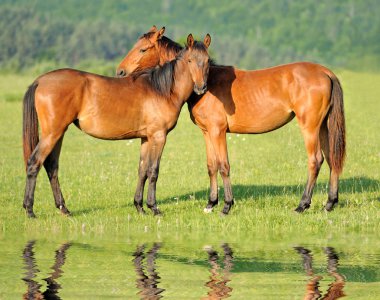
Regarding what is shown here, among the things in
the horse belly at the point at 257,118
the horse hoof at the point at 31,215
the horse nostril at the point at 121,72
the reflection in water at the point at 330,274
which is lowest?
the reflection in water at the point at 330,274

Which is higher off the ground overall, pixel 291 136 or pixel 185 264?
pixel 291 136

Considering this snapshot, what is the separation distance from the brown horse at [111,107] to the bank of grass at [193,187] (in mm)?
634

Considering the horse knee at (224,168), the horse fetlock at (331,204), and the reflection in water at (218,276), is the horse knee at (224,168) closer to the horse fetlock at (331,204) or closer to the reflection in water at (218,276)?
the horse fetlock at (331,204)

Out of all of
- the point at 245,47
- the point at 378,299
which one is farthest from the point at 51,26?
the point at 378,299

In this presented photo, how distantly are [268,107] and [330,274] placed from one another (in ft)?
14.7

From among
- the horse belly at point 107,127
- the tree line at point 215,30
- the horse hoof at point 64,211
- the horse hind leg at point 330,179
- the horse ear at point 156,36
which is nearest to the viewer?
the horse belly at point 107,127

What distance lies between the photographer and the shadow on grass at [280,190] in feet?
44.5

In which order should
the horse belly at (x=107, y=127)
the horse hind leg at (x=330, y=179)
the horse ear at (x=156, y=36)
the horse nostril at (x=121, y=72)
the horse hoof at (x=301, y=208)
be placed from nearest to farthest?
the horse belly at (x=107, y=127), the horse hoof at (x=301, y=208), the horse hind leg at (x=330, y=179), the horse ear at (x=156, y=36), the horse nostril at (x=121, y=72)

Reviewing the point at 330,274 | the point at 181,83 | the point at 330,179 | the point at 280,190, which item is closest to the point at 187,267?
A: the point at 330,274

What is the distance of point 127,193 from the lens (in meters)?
14.0

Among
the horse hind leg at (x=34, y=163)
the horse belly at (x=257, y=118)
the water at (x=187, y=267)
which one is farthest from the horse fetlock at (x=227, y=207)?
the horse hind leg at (x=34, y=163)

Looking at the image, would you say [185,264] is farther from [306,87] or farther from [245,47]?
[245,47]

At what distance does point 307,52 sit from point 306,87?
88.9 metres

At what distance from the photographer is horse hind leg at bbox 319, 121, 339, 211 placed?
12.3m
